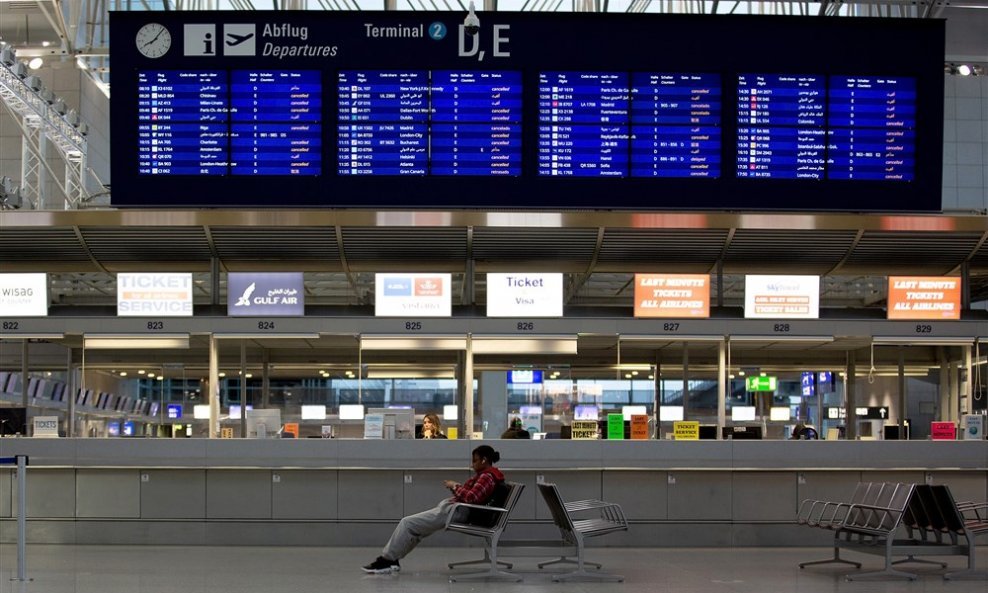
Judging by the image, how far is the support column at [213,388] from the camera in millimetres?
13797

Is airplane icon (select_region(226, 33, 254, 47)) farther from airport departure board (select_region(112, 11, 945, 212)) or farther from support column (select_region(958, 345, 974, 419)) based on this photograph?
support column (select_region(958, 345, 974, 419))

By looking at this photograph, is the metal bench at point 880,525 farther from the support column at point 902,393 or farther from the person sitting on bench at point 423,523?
the support column at point 902,393

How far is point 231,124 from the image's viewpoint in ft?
43.6

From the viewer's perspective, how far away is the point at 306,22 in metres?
13.4

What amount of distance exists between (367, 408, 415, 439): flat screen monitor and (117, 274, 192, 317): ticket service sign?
98.7 inches

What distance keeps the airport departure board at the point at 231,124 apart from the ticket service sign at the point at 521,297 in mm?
2436

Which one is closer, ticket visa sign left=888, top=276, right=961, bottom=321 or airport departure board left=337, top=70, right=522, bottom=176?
airport departure board left=337, top=70, right=522, bottom=176

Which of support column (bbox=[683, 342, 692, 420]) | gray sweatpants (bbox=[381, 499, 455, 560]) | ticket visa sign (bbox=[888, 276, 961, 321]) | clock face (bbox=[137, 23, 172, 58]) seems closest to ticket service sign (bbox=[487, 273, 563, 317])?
support column (bbox=[683, 342, 692, 420])

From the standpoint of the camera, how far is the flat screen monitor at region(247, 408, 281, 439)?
13.7m

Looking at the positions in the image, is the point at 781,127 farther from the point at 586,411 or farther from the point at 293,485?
the point at 293,485

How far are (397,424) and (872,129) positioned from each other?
6.36 meters

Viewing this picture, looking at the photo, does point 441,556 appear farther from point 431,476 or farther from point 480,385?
point 480,385

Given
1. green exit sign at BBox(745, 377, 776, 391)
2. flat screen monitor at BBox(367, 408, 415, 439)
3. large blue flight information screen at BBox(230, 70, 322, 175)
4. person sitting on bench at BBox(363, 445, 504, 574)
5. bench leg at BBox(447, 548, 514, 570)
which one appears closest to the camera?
person sitting on bench at BBox(363, 445, 504, 574)

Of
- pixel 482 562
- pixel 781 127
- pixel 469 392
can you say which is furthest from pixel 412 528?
pixel 781 127
